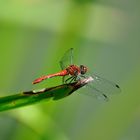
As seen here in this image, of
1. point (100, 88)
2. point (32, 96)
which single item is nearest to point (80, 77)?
point (100, 88)

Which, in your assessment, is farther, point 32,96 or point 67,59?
point 67,59

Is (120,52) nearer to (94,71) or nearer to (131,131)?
(94,71)

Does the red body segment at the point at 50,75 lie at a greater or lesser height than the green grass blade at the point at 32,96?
lesser

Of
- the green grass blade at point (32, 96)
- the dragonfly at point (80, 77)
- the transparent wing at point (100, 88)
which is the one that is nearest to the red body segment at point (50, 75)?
the dragonfly at point (80, 77)

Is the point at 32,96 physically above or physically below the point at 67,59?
above

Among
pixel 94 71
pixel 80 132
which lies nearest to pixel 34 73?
pixel 94 71

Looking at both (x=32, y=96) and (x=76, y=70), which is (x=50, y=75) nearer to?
(x=76, y=70)

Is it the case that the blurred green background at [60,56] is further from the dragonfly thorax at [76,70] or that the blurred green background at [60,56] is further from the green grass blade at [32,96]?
the green grass blade at [32,96]
